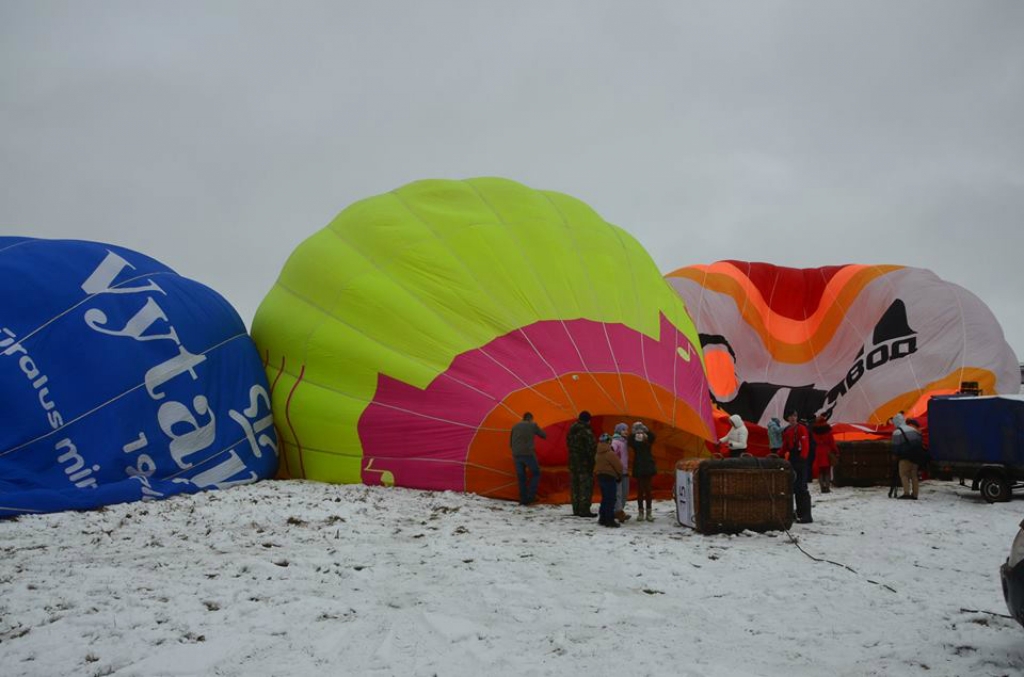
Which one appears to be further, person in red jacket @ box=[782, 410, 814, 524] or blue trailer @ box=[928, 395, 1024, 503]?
blue trailer @ box=[928, 395, 1024, 503]

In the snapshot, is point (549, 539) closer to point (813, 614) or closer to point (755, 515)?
point (755, 515)

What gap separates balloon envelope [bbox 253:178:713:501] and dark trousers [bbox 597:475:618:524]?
127 centimetres

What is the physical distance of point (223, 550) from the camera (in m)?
5.35

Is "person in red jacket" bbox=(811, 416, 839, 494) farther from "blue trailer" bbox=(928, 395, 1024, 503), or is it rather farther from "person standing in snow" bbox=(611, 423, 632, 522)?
"person standing in snow" bbox=(611, 423, 632, 522)

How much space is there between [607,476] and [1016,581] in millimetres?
4031

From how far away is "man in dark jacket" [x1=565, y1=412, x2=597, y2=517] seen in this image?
24.7 ft

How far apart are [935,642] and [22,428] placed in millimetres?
7211

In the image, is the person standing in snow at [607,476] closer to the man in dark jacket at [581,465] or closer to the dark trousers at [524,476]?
the man in dark jacket at [581,465]

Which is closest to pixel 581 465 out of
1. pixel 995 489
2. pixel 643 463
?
pixel 643 463

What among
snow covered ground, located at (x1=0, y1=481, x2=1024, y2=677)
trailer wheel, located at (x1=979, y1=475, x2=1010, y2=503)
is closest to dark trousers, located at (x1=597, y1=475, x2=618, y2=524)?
snow covered ground, located at (x1=0, y1=481, x2=1024, y2=677)

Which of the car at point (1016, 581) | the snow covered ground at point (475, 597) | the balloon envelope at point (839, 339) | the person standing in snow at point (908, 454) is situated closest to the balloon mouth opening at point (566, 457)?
the snow covered ground at point (475, 597)

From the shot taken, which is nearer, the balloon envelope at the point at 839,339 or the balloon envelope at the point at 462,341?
the balloon envelope at the point at 462,341

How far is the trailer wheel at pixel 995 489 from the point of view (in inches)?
375

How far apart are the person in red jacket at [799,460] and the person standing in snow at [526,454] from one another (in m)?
2.42
